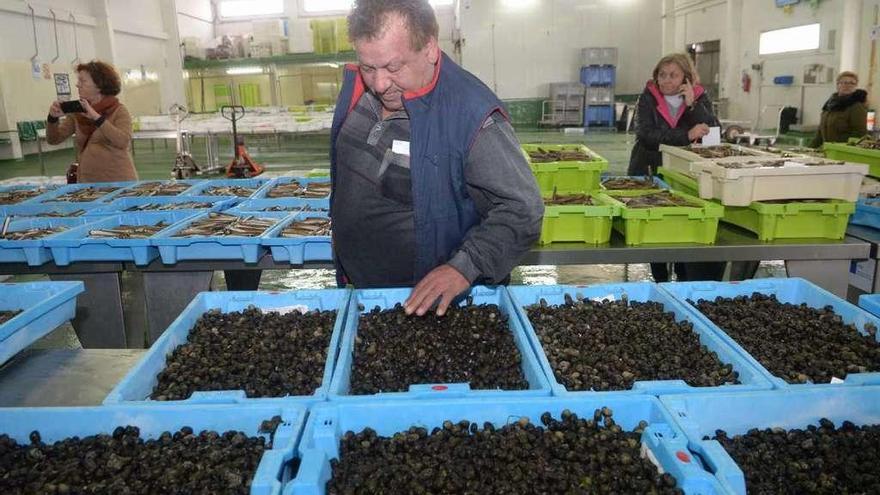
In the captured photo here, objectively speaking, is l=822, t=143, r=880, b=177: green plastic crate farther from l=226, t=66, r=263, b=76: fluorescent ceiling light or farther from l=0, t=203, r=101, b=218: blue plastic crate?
l=226, t=66, r=263, b=76: fluorescent ceiling light

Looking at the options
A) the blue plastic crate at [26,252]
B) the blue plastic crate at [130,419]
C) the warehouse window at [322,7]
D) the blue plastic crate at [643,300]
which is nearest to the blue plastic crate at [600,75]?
the warehouse window at [322,7]

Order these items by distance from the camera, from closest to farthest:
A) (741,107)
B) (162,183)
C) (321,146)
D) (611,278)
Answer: (162,183)
(611,278)
(741,107)
(321,146)

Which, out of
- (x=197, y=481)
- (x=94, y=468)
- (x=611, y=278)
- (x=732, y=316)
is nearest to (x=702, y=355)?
(x=732, y=316)

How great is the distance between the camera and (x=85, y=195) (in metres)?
4.14

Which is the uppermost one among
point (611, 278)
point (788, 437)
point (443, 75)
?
point (443, 75)

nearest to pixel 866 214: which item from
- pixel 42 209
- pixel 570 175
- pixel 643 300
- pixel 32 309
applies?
pixel 570 175

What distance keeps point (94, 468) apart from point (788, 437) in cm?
153

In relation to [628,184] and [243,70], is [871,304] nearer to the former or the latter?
[628,184]

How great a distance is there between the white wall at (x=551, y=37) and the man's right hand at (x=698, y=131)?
38.3ft

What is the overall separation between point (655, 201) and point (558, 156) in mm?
937

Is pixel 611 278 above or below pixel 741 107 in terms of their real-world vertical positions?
below

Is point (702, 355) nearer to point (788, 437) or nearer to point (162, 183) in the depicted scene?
point (788, 437)

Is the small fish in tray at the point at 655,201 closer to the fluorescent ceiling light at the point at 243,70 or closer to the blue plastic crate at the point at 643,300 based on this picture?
the blue plastic crate at the point at 643,300

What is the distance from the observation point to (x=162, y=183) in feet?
14.8
